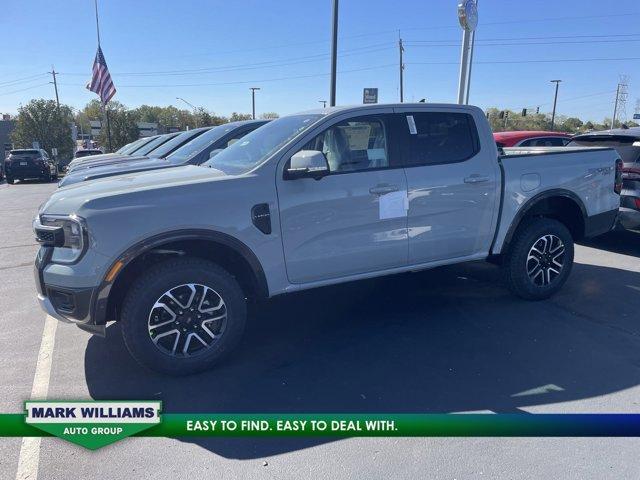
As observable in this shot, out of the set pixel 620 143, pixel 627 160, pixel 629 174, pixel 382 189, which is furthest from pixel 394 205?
pixel 620 143

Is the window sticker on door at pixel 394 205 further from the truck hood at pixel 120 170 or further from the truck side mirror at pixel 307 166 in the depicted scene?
the truck hood at pixel 120 170

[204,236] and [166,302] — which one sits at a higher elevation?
[204,236]

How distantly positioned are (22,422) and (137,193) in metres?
2.04

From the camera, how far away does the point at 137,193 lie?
3434mm

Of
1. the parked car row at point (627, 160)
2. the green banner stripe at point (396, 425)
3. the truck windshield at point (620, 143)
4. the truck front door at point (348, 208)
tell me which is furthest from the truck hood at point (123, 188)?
the truck windshield at point (620, 143)

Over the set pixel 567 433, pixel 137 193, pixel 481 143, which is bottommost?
pixel 567 433

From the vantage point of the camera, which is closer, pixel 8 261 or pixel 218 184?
pixel 218 184

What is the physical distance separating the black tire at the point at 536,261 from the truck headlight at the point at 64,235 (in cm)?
393

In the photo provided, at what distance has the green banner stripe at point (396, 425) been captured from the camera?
159 centimetres

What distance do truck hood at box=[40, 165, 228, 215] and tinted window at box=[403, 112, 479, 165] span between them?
5.67 ft

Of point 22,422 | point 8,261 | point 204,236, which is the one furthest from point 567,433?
point 8,261

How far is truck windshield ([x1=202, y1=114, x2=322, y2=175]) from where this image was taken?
401 cm

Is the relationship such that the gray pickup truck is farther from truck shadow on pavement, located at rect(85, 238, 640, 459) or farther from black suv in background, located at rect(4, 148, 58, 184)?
black suv in background, located at rect(4, 148, 58, 184)

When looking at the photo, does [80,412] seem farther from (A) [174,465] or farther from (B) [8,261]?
(B) [8,261]
